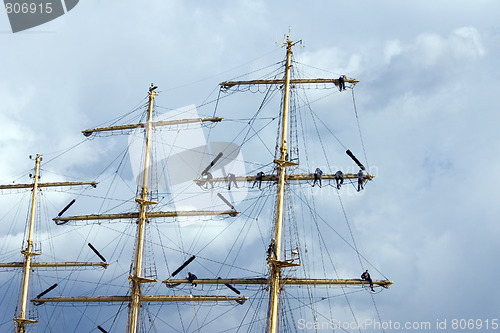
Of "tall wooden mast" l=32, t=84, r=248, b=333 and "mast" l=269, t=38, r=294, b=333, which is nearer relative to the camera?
"mast" l=269, t=38, r=294, b=333

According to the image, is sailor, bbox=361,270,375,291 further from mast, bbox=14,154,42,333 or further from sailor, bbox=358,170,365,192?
mast, bbox=14,154,42,333

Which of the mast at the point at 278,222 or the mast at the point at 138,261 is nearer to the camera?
the mast at the point at 278,222

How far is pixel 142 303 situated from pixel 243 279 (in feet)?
35.9

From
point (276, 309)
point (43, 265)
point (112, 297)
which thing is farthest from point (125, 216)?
point (276, 309)

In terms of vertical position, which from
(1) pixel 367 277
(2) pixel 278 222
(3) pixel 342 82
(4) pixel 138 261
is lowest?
(1) pixel 367 277

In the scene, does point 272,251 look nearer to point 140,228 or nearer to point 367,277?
point 367,277

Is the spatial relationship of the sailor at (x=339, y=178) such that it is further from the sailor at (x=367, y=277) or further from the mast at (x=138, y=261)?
the mast at (x=138, y=261)

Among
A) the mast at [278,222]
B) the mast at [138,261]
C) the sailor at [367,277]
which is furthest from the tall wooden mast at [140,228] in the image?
the sailor at [367,277]

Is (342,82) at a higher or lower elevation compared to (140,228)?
higher

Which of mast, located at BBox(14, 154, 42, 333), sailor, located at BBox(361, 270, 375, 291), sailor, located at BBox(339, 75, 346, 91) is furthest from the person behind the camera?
mast, located at BBox(14, 154, 42, 333)

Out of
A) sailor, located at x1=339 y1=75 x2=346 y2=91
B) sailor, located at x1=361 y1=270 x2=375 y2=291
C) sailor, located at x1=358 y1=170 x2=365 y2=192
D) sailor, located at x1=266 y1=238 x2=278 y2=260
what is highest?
sailor, located at x1=339 y1=75 x2=346 y2=91

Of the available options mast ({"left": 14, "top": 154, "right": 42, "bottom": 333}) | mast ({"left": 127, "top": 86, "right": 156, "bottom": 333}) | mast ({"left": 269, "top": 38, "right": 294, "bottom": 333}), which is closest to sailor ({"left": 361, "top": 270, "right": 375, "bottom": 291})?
mast ({"left": 269, "top": 38, "right": 294, "bottom": 333})

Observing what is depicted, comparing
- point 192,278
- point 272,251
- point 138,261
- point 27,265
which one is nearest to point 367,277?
point 272,251

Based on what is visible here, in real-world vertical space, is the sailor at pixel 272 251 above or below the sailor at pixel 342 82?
below
